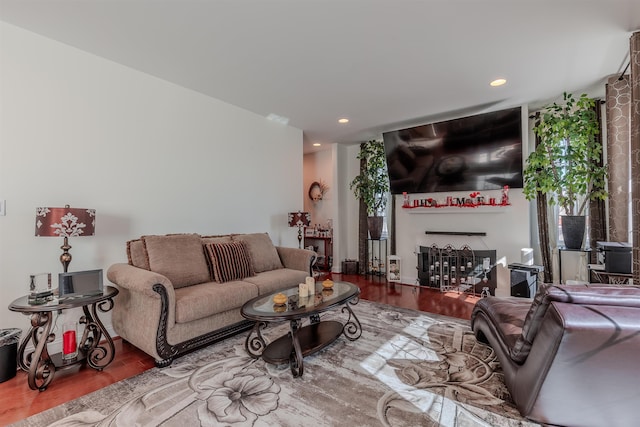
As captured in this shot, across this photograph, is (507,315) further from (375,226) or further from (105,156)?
(105,156)

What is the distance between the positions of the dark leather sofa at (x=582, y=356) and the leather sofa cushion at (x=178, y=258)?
8.87 feet

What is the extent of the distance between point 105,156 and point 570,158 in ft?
16.9

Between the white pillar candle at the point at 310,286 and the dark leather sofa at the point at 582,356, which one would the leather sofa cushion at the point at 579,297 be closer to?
the dark leather sofa at the point at 582,356

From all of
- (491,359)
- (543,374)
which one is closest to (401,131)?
(491,359)

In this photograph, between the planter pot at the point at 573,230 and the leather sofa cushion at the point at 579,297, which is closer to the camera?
the leather sofa cushion at the point at 579,297

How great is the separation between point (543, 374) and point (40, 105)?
13.5 feet

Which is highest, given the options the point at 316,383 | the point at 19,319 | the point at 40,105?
the point at 40,105

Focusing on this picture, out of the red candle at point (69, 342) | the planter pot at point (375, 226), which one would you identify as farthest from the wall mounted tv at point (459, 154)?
the red candle at point (69, 342)

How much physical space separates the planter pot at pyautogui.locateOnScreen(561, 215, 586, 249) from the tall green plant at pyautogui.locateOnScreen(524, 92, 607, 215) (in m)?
0.21

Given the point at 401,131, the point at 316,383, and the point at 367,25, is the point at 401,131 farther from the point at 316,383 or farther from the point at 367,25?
the point at 316,383

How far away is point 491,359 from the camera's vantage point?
2.32 meters

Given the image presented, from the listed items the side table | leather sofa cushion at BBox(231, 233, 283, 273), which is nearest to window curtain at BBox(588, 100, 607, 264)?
leather sofa cushion at BBox(231, 233, 283, 273)

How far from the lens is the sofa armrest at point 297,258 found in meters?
3.71

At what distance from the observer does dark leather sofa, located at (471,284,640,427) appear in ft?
4.29
